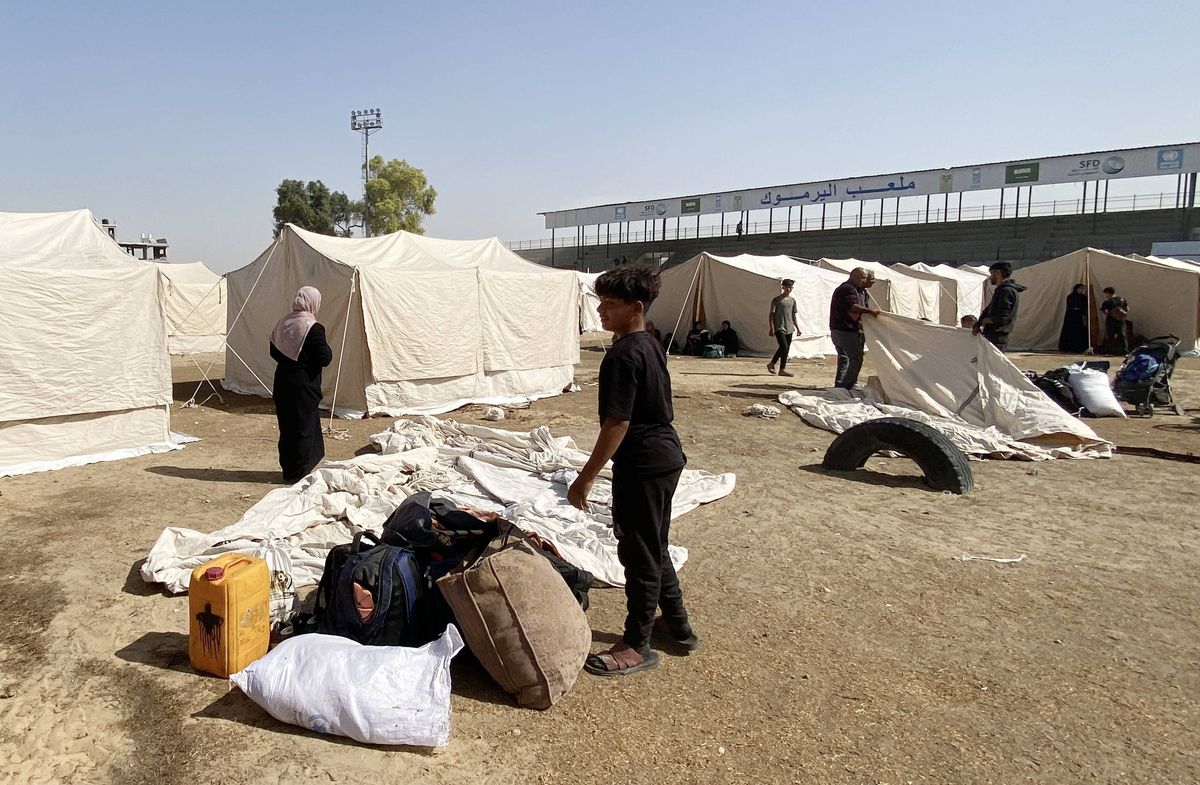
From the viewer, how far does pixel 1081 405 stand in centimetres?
912

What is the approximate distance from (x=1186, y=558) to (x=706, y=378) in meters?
8.95

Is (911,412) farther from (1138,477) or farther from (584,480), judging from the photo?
(584,480)

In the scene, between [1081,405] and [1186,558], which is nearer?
[1186,558]

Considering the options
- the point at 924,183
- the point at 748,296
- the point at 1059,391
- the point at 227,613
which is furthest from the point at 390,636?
the point at 924,183

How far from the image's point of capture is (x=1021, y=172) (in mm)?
35812

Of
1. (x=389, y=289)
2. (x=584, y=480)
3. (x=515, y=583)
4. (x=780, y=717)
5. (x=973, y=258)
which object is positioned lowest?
(x=780, y=717)

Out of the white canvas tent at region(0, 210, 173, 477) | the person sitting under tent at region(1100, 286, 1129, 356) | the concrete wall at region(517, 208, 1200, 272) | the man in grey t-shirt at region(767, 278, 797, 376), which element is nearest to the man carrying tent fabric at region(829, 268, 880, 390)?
the man in grey t-shirt at region(767, 278, 797, 376)

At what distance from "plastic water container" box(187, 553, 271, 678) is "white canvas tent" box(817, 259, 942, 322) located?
17331 mm

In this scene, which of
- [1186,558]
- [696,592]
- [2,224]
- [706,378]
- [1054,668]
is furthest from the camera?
[706,378]

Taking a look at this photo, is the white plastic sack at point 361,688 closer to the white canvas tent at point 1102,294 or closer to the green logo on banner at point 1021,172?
the white canvas tent at point 1102,294

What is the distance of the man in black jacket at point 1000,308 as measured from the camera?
8305 millimetres

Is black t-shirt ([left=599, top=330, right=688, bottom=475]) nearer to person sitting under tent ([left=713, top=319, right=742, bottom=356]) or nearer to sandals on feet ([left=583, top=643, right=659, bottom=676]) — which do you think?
sandals on feet ([left=583, top=643, right=659, bottom=676])

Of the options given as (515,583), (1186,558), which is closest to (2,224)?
(515,583)

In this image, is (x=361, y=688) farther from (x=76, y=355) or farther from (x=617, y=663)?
(x=76, y=355)
